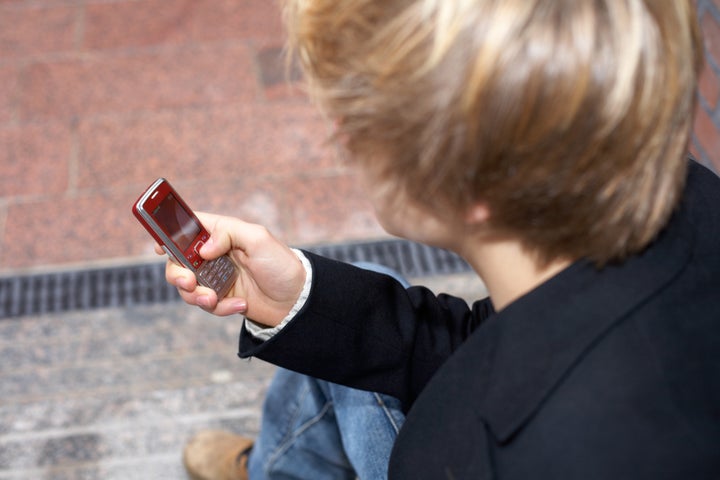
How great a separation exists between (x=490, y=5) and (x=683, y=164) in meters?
0.29

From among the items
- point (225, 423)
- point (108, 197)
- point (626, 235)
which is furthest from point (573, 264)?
point (108, 197)

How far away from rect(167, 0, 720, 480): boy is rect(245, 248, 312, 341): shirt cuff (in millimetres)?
225

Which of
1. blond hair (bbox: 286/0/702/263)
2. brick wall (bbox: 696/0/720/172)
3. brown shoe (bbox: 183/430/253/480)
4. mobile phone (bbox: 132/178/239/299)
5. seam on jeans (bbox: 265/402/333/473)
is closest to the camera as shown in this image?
blond hair (bbox: 286/0/702/263)

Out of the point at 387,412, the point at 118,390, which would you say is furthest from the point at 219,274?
the point at 118,390

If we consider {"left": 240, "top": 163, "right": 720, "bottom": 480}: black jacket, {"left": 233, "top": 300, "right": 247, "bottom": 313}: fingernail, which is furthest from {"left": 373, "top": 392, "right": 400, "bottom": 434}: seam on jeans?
{"left": 233, "top": 300, "right": 247, "bottom": 313}: fingernail

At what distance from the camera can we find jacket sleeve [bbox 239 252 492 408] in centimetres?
114

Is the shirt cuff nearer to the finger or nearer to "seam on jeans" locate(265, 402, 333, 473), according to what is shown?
the finger

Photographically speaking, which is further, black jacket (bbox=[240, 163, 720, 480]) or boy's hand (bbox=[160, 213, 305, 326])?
boy's hand (bbox=[160, 213, 305, 326])

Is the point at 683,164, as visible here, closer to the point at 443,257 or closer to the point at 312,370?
the point at 312,370

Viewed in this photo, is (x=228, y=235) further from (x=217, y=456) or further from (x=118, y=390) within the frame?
(x=118, y=390)

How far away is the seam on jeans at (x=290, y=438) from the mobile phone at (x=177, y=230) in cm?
28

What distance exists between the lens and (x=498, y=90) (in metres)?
0.73

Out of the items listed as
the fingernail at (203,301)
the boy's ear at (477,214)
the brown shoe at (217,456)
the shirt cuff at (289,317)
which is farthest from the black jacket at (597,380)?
the brown shoe at (217,456)

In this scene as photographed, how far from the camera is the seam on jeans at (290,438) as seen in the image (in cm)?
134
